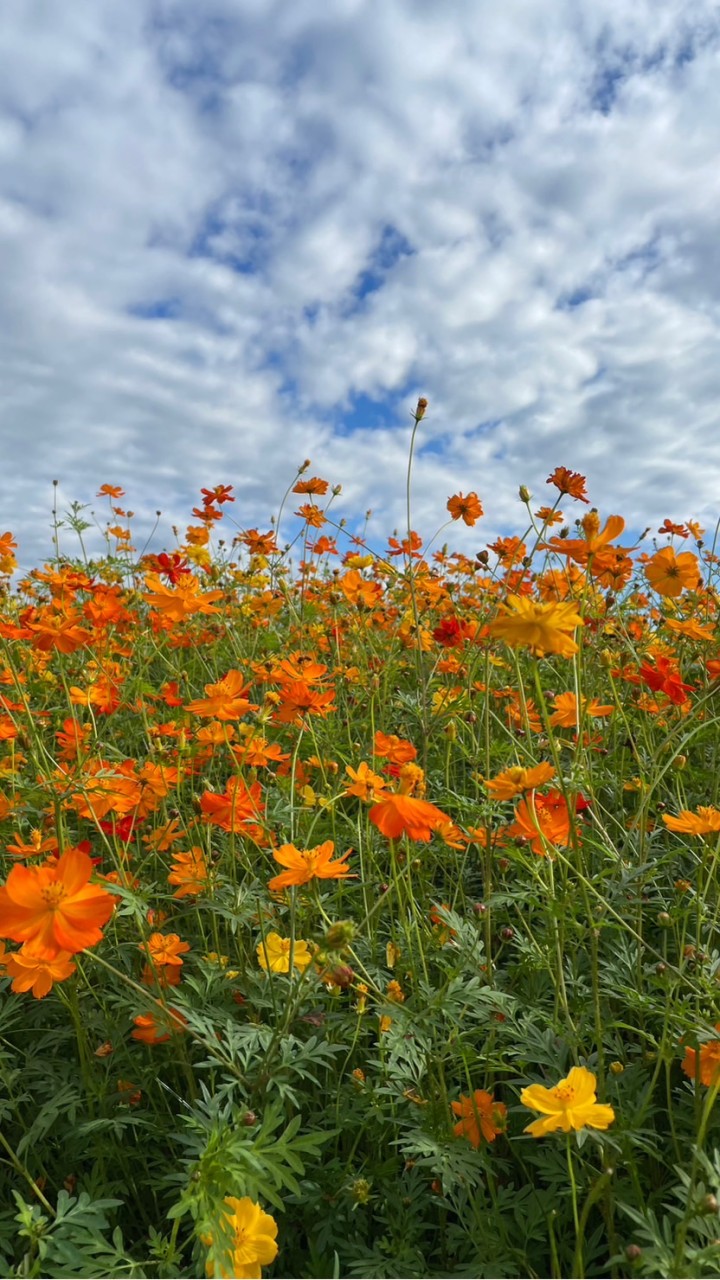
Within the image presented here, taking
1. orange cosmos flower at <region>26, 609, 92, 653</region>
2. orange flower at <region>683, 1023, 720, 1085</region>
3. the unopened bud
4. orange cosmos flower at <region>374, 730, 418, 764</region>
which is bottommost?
orange flower at <region>683, 1023, 720, 1085</region>

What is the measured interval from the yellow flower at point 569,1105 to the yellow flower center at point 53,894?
60 centimetres

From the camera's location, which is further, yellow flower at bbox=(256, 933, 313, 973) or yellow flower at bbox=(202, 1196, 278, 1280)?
yellow flower at bbox=(256, 933, 313, 973)

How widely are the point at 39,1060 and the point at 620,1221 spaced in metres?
0.99

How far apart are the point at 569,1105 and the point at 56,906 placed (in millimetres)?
654

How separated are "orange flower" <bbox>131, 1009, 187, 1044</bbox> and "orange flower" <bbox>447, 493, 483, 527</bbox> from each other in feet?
4.76

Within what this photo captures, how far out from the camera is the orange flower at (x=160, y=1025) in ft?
3.90

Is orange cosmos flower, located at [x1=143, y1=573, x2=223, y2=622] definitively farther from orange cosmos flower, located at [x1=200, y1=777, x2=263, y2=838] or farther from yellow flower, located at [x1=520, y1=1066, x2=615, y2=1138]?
yellow flower, located at [x1=520, y1=1066, x2=615, y2=1138]

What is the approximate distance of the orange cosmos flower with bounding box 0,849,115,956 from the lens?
971mm

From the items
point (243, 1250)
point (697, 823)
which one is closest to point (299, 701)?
point (697, 823)

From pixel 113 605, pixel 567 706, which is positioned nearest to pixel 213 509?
pixel 113 605

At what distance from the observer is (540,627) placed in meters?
1.00

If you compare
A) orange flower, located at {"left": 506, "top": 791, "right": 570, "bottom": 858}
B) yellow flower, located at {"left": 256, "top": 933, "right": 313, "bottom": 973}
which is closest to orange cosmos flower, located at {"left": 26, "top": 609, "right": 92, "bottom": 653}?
yellow flower, located at {"left": 256, "top": 933, "right": 313, "bottom": 973}

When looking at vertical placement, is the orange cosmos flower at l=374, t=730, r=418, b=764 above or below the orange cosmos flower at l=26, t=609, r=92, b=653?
below

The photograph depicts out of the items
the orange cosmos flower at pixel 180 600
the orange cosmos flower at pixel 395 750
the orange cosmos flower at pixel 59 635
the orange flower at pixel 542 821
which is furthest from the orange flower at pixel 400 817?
the orange cosmos flower at pixel 59 635
